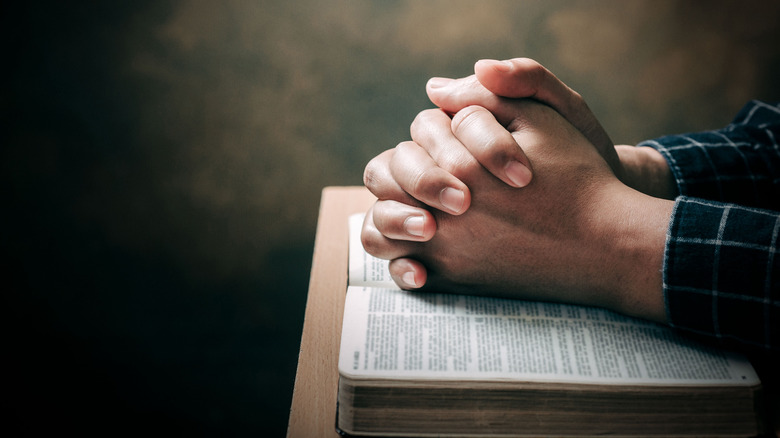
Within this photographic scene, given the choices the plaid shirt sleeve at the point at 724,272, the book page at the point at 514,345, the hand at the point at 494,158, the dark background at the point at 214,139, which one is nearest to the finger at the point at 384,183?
the hand at the point at 494,158

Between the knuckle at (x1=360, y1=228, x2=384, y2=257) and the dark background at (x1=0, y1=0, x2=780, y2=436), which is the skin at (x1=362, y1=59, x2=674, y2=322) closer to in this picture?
the knuckle at (x1=360, y1=228, x2=384, y2=257)

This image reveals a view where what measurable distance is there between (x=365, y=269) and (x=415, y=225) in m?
0.10

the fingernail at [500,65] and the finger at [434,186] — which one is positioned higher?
the fingernail at [500,65]

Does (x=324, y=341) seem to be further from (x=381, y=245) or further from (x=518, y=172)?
(x=518, y=172)

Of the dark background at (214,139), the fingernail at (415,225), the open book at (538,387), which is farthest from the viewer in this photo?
the dark background at (214,139)

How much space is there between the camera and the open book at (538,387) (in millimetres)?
409

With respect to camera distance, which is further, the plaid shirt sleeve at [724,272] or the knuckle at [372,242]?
the knuckle at [372,242]

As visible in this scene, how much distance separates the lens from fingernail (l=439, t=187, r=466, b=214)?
504mm

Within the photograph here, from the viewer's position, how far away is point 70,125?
3.94 ft

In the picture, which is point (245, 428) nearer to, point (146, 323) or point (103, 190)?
point (146, 323)

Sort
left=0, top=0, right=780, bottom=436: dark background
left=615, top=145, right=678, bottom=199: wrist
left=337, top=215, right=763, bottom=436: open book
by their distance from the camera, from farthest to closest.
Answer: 1. left=0, top=0, right=780, bottom=436: dark background
2. left=615, top=145, right=678, bottom=199: wrist
3. left=337, top=215, right=763, bottom=436: open book

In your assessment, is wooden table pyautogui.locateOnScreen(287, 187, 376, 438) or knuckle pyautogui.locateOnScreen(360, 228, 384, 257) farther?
knuckle pyautogui.locateOnScreen(360, 228, 384, 257)

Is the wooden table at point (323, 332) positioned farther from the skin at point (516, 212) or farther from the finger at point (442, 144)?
the finger at point (442, 144)

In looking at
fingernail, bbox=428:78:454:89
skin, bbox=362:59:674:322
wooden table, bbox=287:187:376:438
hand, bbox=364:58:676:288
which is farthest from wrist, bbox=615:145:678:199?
wooden table, bbox=287:187:376:438
